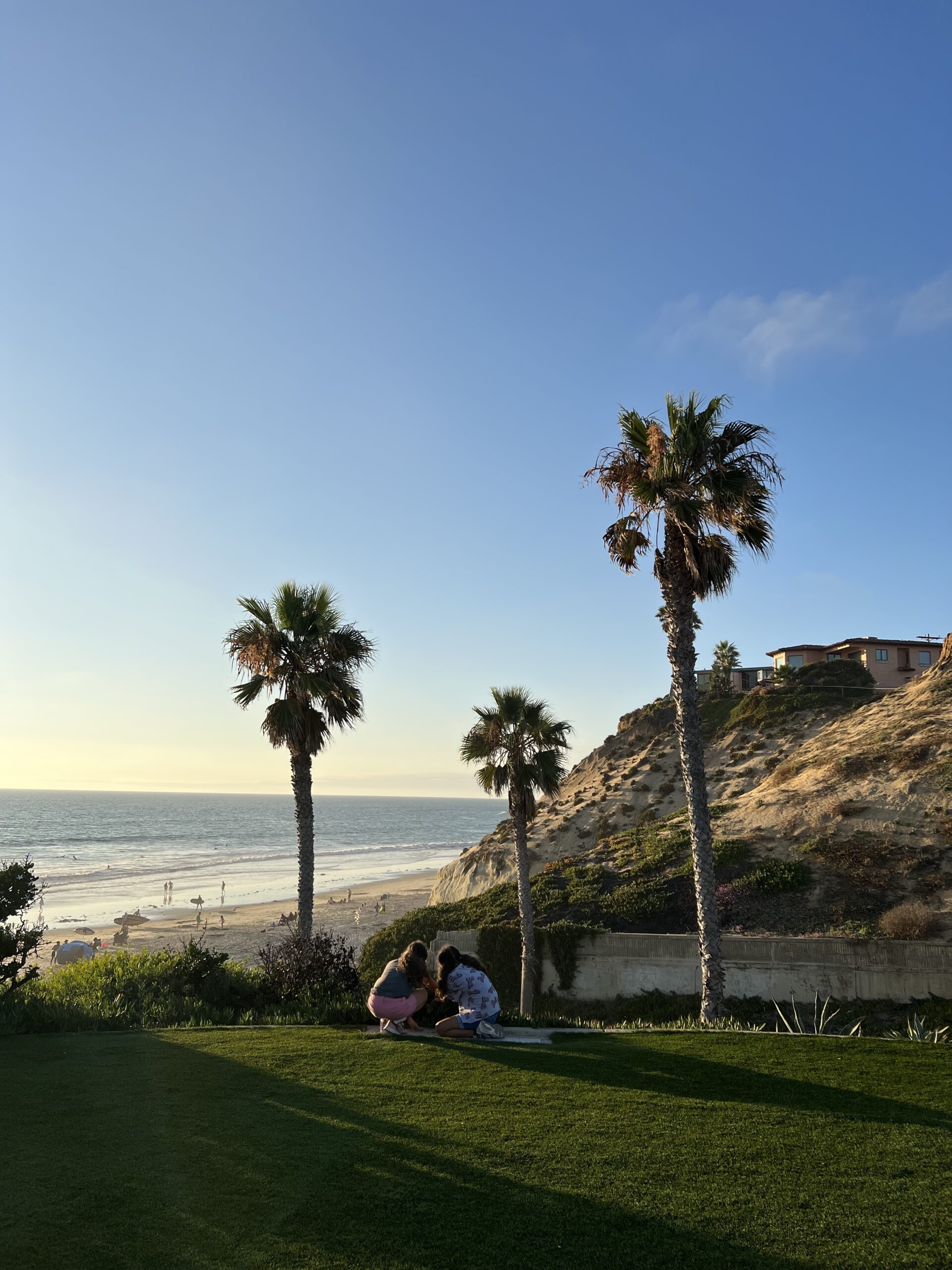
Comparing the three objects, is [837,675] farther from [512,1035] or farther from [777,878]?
[512,1035]

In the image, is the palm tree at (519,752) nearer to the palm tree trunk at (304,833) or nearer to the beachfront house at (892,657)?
the palm tree trunk at (304,833)

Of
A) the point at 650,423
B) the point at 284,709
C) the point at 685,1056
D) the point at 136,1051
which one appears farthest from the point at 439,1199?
the point at 284,709

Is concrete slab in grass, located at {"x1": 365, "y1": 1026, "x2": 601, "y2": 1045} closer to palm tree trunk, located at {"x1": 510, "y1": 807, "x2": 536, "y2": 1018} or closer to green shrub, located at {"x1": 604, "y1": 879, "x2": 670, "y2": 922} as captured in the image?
palm tree trunk, located at {"x1": 510, "y1": 807, "x2": 536, "y2": 1018}

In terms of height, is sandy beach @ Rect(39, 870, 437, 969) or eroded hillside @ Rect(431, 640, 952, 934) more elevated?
eroded hillside @ Rect(431, 640, 952, 934)

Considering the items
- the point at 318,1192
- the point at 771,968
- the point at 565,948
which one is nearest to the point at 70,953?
the point at 565,948

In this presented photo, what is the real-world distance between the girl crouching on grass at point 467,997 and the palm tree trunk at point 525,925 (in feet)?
35.0

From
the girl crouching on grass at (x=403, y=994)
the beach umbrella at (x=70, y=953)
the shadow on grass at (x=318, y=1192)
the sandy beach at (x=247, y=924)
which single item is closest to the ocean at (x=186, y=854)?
the sandy beach at (x=247, y=924)

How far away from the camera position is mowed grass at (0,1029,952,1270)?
4770mm

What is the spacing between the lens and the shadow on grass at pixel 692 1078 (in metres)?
7.16

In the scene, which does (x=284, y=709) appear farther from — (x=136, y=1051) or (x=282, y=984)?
(x=136, y=1051)

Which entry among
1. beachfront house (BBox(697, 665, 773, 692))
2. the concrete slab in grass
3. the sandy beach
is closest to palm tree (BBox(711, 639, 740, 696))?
beachfront house (BBox(697, 665, 773, 692))

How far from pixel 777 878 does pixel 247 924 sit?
102 feet

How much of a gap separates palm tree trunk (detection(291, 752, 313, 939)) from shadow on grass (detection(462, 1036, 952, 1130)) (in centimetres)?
955

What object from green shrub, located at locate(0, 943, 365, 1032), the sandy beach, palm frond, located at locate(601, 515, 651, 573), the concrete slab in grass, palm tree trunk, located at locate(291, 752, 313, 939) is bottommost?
the sandy beach
